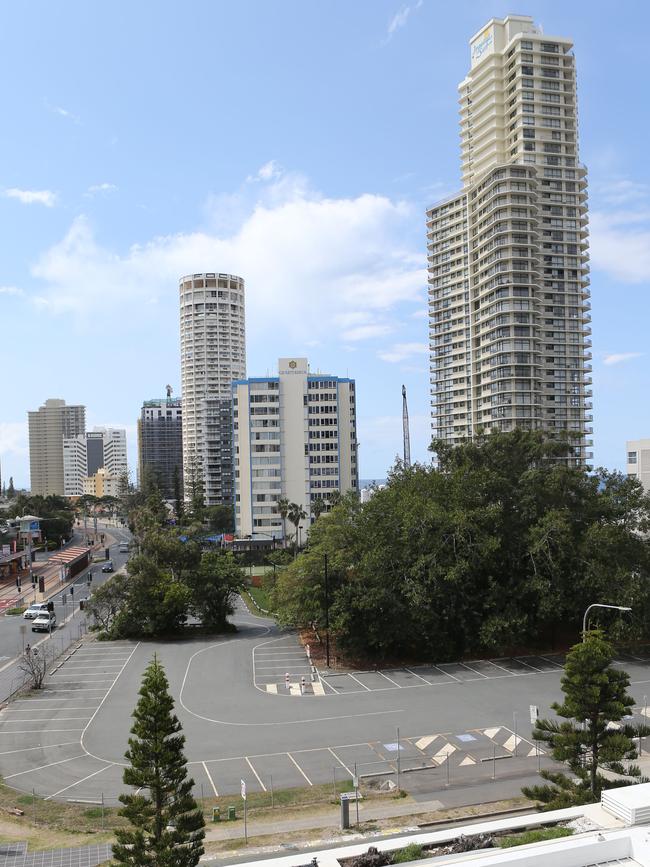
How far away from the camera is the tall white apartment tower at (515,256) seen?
8731 centimetres

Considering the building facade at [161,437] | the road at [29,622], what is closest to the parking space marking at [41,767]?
the road at [29,622]

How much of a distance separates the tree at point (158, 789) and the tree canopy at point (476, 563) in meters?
20.3

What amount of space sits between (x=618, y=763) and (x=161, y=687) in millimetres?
12596

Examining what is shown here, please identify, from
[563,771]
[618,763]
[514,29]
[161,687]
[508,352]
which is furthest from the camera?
[514,29]

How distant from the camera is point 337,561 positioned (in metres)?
39.2

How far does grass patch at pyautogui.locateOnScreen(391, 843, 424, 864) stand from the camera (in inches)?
557

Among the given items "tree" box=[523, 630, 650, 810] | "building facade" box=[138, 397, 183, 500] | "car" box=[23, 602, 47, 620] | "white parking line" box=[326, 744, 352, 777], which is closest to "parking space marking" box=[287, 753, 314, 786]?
"white parking line" box=[326, 744, 352, 777]

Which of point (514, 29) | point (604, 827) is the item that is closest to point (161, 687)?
point (604, 827)

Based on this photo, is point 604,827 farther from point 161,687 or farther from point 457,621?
point 457,621

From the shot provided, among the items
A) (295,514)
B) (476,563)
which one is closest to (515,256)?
(295,514)

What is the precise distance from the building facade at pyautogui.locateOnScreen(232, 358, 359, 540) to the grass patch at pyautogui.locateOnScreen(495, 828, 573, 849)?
72.5m

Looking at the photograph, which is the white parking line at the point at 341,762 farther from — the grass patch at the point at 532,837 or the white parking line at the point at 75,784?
the grass patch at the point at 532,837

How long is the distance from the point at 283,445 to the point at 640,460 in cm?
4452

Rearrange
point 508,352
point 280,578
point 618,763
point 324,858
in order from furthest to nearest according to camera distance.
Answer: point 508,352 < point 280,578 < point 618,763 < point 324,858
